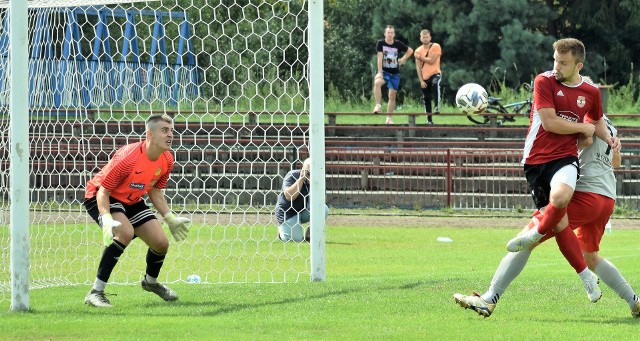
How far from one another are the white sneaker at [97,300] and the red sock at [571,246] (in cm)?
375

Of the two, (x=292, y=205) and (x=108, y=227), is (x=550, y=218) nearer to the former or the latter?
(x=108, y=227)

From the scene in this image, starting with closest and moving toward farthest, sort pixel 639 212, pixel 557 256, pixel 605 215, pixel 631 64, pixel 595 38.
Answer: pixel 605 215 → pixel 557 256 → pixel 639 212 → pixel 631 64 → pixel 595 38

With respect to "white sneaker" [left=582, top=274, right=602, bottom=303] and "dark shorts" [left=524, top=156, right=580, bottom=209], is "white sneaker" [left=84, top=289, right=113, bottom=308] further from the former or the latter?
"white sneaker" [left=582, top=274, right=602, bottom=303]

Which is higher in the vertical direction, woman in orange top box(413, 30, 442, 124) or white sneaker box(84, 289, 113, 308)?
woman in orange top box(413, 30, 442, 124)

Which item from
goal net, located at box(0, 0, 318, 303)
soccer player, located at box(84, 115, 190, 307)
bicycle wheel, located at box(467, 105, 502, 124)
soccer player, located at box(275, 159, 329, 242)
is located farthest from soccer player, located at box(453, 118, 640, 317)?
bicycle wheel, located at box(467, 105, 502, 124)

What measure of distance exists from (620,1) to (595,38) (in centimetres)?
204

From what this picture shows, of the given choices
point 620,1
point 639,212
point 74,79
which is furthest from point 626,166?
point 620,1

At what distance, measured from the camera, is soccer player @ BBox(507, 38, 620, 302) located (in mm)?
A: 8828

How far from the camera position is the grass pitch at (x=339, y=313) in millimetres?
8531

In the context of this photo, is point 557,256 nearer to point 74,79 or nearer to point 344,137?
point 74,79

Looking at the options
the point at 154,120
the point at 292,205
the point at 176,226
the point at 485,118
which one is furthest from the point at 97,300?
the point at 485,118

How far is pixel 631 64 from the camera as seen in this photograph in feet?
133

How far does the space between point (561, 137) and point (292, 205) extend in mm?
9367

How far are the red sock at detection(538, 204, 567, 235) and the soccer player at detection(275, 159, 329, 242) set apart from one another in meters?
8.27
